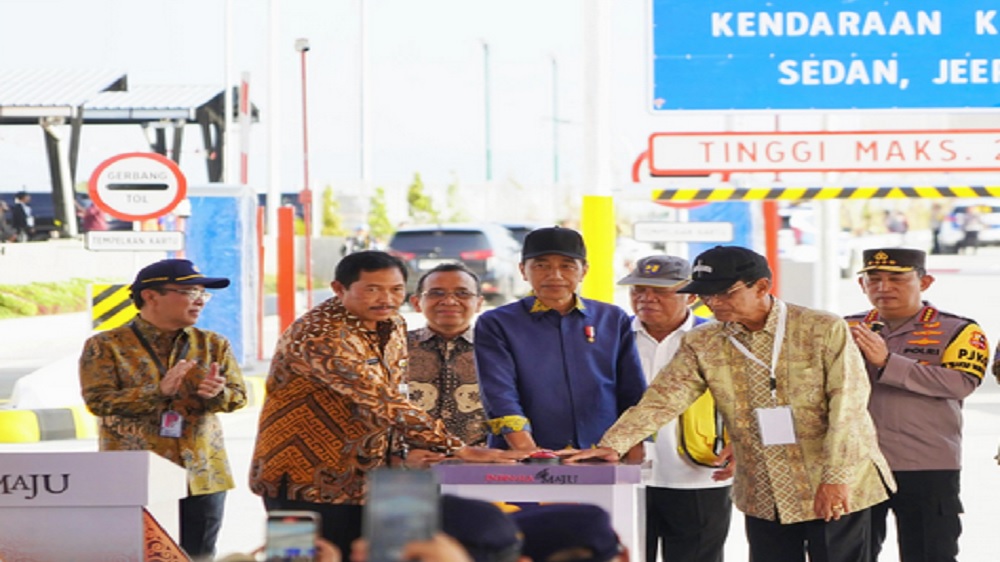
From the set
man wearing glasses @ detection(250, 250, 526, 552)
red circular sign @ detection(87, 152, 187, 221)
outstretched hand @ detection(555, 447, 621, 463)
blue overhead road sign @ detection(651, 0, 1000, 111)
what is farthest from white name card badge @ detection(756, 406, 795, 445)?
red circular sign @ detection(87, 152, 187, 221)

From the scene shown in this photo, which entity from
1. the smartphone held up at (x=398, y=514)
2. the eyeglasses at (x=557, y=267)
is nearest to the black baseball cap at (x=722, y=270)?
the eyeglasses at (x=557, y=267)

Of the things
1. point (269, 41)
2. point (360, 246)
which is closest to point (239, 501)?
point (269, 41)

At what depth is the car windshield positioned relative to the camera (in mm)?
28984

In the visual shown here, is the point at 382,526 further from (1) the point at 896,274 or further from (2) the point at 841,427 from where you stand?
(1) the point at 896,274

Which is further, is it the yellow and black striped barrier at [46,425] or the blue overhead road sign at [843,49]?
the yellow and black striped barrier at [46,425]

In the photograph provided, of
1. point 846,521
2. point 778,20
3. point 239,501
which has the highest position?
point 778,20

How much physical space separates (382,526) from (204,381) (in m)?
3.44

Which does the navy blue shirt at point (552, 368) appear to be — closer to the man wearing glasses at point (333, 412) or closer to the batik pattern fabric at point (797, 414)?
the batik pattern fabric at point (797, 414)

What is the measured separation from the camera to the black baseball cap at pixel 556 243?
6.00 metres

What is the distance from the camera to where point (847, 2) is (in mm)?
10078

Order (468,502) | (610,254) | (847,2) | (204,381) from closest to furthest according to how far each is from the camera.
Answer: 1. (468,502)
2. (204,381)
3. (847,2)
4. (610,254)

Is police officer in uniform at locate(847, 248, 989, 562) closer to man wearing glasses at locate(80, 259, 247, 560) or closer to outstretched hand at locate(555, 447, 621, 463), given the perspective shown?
outstretched hand at locate(555, 447, 621, 463)

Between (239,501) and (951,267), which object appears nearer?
(239,501)

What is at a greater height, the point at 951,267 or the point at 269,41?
the point at 269,41
